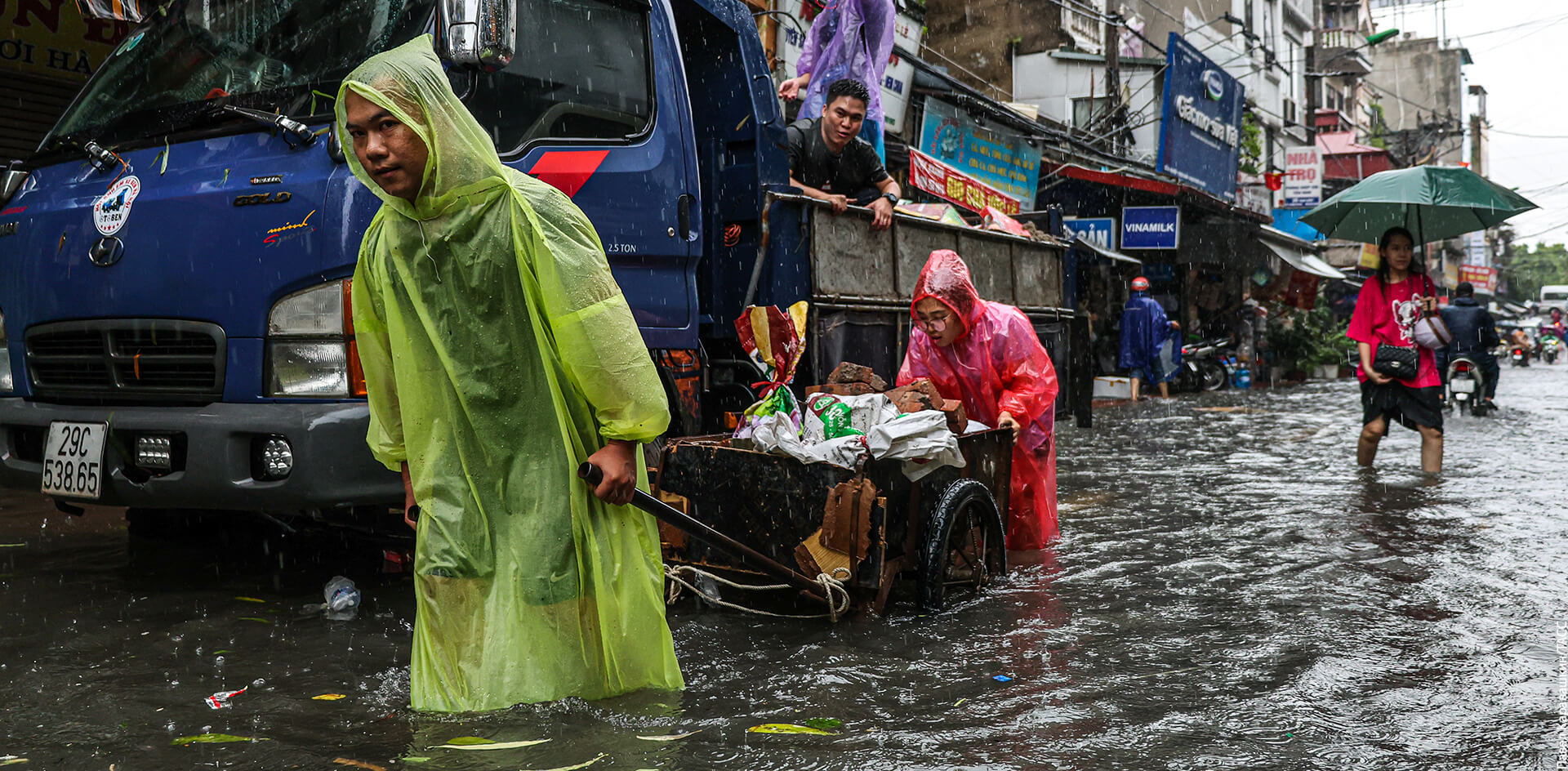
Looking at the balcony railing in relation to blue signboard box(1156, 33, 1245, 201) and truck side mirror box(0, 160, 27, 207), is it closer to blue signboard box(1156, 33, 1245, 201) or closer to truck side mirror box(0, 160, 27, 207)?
blue signboard box(1156, 33, 1245, 201)

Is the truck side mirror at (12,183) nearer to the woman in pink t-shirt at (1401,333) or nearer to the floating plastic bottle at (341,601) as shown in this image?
the floating plastic bottle at (341,601)

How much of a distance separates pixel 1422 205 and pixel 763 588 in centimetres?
682

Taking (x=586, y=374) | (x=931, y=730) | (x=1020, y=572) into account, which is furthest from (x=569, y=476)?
(x=1020, y=572)

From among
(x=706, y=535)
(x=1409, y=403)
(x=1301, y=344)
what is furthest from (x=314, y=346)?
(x=1301, y=344)

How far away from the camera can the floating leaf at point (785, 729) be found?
308 cm

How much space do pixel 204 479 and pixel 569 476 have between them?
1.74 meters

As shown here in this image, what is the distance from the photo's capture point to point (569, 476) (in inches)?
114

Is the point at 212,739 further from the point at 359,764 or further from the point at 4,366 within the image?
the point at 4,366

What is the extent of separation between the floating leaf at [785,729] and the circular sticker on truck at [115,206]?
2.83 m

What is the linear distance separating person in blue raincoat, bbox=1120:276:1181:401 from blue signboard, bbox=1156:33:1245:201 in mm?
3916

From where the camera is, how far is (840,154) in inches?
251

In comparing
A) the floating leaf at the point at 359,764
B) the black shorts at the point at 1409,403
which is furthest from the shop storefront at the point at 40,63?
the black shorts at the point at 1409,403

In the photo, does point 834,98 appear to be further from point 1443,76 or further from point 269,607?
point 1443,76

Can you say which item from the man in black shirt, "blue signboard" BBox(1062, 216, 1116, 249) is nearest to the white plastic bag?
the man in black shirt
